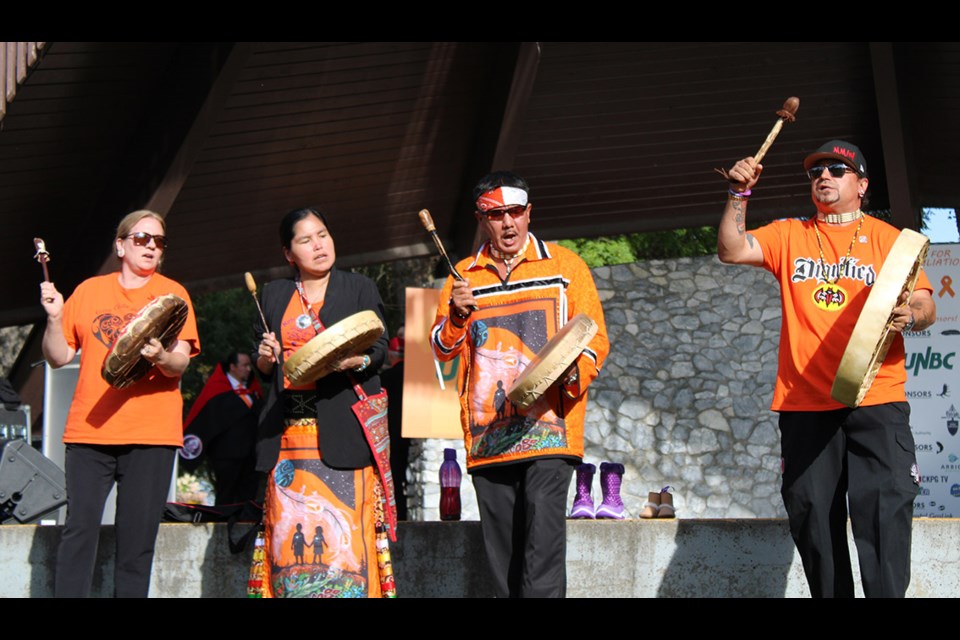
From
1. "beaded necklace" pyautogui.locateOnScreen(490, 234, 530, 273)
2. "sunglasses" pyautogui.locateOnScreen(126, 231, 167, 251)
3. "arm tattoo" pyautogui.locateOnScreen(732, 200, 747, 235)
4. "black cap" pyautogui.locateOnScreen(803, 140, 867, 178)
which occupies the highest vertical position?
"black cap" pyautogui.locateOnScreen(803, 140, 867, 178)

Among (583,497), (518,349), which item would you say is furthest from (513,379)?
(583,497)

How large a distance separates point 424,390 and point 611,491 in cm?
330

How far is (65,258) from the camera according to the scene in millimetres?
8008

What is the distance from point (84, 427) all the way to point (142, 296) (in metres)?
0.59

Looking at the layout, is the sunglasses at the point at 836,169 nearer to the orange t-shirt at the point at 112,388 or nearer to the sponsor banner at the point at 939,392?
the orange t-shirt at the point at 112,388

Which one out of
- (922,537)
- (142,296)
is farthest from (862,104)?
(142,296)

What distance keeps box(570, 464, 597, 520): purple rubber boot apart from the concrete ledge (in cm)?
30

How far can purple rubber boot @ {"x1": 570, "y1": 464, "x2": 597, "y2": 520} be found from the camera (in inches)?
231

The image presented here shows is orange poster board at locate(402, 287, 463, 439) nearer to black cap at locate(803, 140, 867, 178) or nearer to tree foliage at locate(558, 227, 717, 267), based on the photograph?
black cap at locate(803, 140, 867, 178)

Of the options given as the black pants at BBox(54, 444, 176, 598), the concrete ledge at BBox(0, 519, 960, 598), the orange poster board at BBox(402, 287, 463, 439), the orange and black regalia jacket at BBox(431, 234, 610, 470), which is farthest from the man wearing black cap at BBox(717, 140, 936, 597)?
the orange poster board at BBox(402, 287, 463, 439)

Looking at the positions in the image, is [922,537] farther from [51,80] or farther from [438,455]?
[438,455]

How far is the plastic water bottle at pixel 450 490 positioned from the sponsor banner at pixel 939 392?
3.96 m

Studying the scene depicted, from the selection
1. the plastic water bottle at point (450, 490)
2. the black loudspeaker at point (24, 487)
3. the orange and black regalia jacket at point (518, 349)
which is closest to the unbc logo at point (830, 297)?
the orange and black regalia jacket at point (518, 349)

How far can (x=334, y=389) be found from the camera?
4.80 metres
